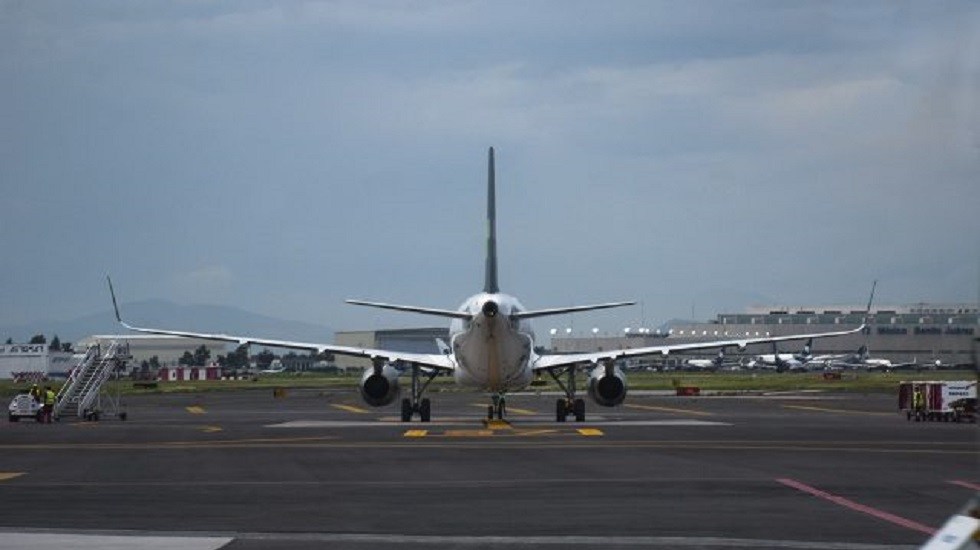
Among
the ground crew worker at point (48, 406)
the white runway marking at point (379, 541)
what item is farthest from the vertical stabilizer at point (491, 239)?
the white runway marking at point (379, 541)

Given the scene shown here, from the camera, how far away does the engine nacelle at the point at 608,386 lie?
69.2m

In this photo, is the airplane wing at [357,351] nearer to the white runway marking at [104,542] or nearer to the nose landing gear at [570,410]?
the nose landing gear at [570,410]

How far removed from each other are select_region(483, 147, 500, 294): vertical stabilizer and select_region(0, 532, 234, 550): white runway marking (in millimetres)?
46303

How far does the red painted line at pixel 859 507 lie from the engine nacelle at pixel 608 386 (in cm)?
3623

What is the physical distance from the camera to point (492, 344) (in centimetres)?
6347

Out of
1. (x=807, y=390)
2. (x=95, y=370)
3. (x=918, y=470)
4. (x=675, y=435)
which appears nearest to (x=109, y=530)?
(x=918, y=470)

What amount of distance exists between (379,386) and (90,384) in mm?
18418

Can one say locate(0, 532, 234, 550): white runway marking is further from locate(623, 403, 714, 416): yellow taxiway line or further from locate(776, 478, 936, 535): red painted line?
locate(623, 403, 714, 416): yellow taxiway line

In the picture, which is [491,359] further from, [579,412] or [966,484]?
[966,484]

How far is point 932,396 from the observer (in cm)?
7031

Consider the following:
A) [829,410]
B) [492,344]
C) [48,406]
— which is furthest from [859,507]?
[48,406]

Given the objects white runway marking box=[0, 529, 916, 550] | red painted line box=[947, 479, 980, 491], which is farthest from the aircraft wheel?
white runway marking box=[0, 529, 916, 550]

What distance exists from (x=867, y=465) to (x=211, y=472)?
14.4 meters

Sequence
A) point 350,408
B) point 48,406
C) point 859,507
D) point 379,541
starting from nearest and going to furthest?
point 379,541, point 859,507, point 48,406, point 350,408
